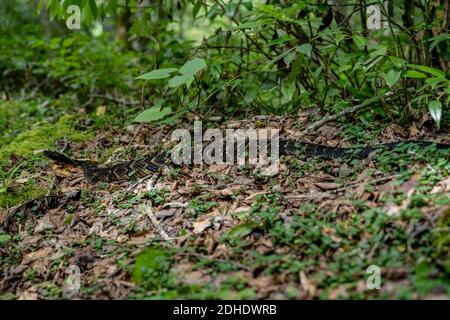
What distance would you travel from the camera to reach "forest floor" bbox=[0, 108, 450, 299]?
2.31 m

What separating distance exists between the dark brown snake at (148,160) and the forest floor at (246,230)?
9 centimetres

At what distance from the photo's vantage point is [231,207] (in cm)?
320

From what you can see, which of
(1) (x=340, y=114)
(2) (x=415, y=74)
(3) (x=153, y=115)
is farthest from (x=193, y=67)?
(2) (x=415, y=74)

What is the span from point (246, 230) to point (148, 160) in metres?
1.51

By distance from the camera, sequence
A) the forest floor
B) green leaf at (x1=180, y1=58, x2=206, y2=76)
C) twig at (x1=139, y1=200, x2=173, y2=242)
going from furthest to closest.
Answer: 1. green leaf at (x1=180, y1=58, x2=206, y2=76)
2. twig at (x1=139, y1=200, x2=173, y2=242)
3. the forest floor

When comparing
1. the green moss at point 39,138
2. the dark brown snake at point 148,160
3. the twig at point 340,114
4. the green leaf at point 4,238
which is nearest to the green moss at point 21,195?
the dark brown snake at point 148,160

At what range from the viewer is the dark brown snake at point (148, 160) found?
3.51 metres

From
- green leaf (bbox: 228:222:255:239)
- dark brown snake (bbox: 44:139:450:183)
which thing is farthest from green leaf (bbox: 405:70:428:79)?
green leaf (bbox: 228:222:255:239)

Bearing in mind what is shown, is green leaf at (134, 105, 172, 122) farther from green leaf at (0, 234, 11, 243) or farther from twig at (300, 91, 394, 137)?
green leaf at (0, 234, 11, 243)

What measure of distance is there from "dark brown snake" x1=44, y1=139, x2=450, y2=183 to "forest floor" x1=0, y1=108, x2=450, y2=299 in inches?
3.4

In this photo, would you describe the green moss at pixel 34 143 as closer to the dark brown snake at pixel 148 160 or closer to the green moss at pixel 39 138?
the green moss at pixel 39 138

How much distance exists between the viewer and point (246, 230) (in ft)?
9.16

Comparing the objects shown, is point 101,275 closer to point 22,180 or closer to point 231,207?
point 231,207
